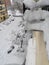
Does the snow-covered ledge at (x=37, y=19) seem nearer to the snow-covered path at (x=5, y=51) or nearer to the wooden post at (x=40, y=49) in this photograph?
the wooden post at (x=40, y=49)

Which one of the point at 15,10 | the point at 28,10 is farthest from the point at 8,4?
the point at 28,10

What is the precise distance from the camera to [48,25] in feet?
1.75

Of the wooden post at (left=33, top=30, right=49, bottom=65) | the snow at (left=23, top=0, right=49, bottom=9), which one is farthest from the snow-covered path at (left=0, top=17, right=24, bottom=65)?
the snow at (left=23, top=0, right=49, bottom=9)

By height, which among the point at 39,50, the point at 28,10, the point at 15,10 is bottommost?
the point at 15,10

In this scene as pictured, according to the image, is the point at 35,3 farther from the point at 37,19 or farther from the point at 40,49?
the point at 40,49

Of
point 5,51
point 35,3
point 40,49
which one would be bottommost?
point 5,51

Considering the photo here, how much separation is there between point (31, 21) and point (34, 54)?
0.51 feet

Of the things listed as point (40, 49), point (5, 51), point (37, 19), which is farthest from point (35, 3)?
point (5, 51)

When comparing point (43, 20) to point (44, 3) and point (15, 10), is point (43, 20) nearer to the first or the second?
point (44, 3)

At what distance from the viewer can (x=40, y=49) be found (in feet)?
1.73

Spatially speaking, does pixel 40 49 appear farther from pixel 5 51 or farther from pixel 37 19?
pixel 5 51

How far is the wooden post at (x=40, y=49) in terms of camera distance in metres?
0.46

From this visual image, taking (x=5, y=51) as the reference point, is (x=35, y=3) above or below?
above

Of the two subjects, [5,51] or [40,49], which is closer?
[40,49]
